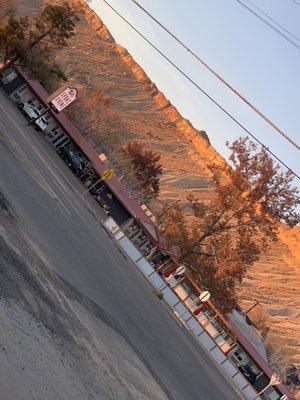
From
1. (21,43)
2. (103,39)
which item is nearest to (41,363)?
(21,43)

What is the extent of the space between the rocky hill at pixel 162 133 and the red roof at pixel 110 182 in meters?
23.9

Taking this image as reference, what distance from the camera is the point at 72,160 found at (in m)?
47.3

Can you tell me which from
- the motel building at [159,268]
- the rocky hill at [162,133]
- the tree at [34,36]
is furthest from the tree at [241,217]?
the rocky hill at [162,133]

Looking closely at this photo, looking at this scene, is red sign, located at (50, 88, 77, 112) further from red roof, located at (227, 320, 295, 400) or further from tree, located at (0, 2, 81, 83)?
red roof, located at (227, 320, 295, 400)

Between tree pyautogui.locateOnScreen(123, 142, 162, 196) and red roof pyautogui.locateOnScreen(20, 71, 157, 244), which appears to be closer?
red roof pyautogui.locateOnScreen(20, 71, 157, 244)

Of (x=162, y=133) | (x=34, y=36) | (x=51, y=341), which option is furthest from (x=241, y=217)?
(x=162, y=133)

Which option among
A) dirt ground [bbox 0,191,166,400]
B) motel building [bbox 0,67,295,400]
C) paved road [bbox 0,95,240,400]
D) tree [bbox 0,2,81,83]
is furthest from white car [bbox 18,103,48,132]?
dirt ground [bbox 0,191,166,400]

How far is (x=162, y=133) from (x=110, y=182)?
104m

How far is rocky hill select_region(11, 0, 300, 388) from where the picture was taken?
97312mm

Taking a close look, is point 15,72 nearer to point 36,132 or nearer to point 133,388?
point 36,132

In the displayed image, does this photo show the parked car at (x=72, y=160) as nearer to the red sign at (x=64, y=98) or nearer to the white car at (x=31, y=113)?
the white car at (x=31, y=113)

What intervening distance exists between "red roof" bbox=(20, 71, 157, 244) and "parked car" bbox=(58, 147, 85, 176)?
1.21 m

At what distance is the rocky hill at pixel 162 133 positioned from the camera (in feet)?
319

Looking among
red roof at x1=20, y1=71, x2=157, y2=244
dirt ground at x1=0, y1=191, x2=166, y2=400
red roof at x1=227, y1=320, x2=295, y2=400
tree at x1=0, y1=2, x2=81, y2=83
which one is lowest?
red roof at x1=227, y1=320, x2=295, y2=400
